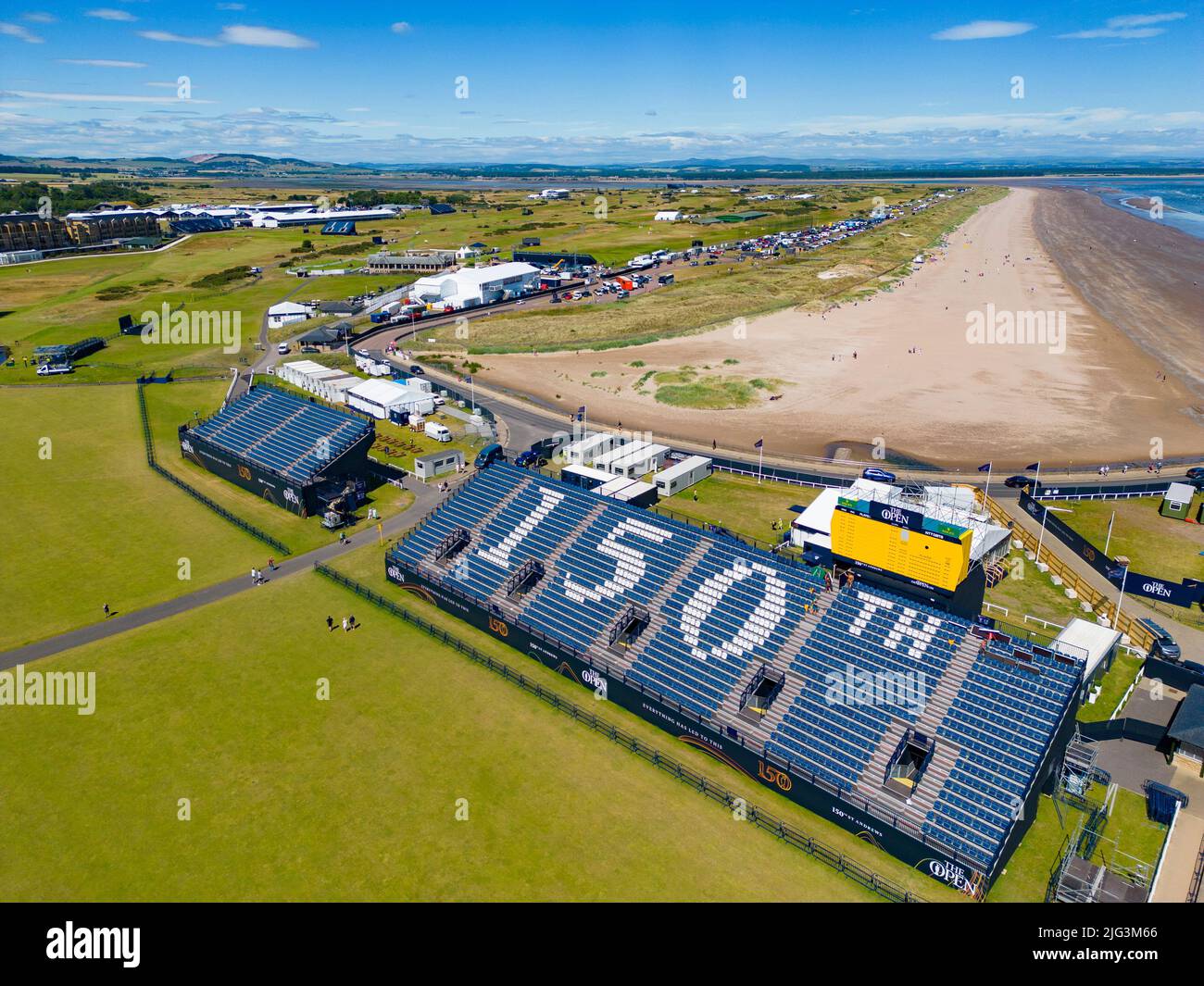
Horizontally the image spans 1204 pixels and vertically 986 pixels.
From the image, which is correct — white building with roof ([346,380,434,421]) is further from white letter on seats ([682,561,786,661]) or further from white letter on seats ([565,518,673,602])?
white letter on seats ([682,561,786,661])

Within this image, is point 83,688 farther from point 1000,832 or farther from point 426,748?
point 1000,832

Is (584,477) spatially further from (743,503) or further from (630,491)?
(743,503)

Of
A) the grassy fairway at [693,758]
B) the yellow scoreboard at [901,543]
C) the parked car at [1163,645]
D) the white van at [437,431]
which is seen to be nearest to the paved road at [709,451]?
the white van at [437,431]

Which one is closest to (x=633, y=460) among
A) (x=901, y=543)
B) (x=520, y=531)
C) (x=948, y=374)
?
(x=520, y=531)

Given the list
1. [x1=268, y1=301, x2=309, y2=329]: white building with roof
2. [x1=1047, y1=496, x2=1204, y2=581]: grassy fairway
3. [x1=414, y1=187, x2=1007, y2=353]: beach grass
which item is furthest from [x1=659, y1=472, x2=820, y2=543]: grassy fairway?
[x1=268, y1=301, x2=309, y2=329]: white building with roof

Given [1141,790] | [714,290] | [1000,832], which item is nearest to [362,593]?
[1000,832]

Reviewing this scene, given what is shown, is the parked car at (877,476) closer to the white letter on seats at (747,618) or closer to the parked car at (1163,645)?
the parked car at (1163,645)

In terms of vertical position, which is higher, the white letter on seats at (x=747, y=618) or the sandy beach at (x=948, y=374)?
the sandy beach at (x=948, y=374)
